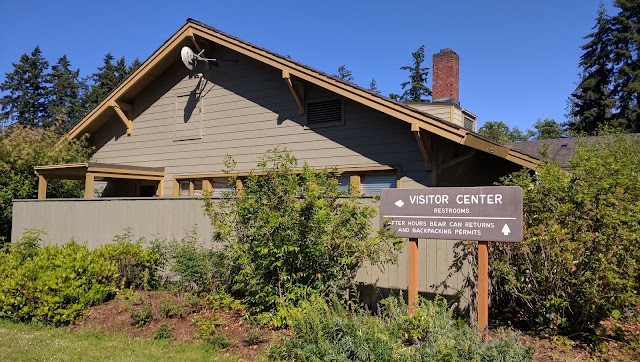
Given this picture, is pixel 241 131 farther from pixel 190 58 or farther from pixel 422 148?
pixel 422 148

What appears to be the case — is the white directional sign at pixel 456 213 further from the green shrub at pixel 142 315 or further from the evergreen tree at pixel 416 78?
the evergreen tree at pixel 416 78

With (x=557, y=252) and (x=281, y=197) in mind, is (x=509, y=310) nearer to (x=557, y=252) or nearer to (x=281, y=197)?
(x=557, y=252)

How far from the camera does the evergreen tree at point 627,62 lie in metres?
37.9

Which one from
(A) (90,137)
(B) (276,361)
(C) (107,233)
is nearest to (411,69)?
(A) (90,137)

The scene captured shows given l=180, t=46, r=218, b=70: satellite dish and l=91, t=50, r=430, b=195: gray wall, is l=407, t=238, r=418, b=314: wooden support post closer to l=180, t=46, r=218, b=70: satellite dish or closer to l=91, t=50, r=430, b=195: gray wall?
l=91, t=50, r=430, b=195: gray wall

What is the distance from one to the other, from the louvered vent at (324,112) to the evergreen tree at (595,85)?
117 feet

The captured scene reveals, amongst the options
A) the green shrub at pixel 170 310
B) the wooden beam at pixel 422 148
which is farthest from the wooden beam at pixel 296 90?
the green shrub at pixel 170 310

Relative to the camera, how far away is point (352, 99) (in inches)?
380

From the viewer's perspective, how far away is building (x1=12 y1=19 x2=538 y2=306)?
29.7 feet

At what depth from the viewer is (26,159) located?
13.4 m

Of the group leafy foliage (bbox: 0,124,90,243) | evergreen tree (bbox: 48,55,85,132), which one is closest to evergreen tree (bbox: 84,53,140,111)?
evergreen tree (bbox: 48,55,85,132)

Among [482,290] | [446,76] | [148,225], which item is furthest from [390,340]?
[446,76]

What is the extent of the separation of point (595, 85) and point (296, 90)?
1589 inches

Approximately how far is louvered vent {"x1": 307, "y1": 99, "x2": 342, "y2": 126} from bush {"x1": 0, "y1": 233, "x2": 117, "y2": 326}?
5.37 metres
